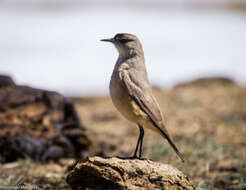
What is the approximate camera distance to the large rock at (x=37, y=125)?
6011mm

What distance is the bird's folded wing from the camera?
14.2 feet

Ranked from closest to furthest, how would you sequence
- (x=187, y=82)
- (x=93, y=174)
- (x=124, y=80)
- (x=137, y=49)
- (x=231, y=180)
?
(x=93, y=174) < (x=124, y=80) < (x=137, y=49) < (x=231, y=180) < (x=187, y=82)

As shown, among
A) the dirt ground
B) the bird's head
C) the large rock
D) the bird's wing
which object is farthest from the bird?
the large rock

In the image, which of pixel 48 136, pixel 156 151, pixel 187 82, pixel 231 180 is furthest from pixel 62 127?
pixel 187 82

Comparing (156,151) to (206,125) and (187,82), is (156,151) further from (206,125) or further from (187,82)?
(187,82)

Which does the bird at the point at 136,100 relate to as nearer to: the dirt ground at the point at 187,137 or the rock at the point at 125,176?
the rock at the point at 125,176

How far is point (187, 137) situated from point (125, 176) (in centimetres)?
408

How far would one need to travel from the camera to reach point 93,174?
3.91 metres

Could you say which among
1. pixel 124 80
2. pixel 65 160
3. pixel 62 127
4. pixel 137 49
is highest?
pixel 137 49

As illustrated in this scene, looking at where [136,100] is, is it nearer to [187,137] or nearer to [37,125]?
[37,125]

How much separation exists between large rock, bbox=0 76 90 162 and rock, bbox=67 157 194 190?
7.31ft

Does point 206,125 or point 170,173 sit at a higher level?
point 170,173

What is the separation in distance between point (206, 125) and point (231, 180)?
3264 mm

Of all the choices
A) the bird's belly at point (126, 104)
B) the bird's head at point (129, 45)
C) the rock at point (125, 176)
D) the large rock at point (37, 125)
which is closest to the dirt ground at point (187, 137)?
the large rock at point (37, 125)
